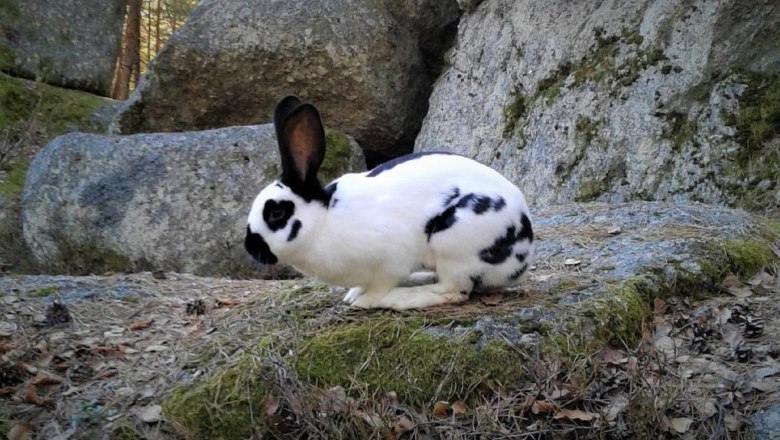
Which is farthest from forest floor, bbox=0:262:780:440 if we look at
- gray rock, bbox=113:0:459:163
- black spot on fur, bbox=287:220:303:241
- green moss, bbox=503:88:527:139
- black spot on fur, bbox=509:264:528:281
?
gray rock, bbox=113:0:459:163

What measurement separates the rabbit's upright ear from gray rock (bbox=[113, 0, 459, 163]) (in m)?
5.03

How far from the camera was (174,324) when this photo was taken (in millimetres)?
4320

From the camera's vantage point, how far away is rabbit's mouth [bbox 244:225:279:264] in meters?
3.66

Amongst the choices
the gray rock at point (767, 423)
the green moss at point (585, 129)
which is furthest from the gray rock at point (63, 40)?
the gray rock at point (767, 423)

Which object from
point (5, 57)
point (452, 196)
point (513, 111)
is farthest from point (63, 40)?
point (452, 196)

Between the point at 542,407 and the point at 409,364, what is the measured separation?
0.59 m

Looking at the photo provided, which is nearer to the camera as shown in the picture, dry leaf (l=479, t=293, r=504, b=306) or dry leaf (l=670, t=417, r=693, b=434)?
dry leaf (l=670, t=417, r=693, b=434)

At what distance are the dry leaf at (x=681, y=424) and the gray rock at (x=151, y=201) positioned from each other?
14.3 feet

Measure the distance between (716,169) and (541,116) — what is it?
1759 mm

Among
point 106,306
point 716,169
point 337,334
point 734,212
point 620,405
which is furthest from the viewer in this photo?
point 716,169

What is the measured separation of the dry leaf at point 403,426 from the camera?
3.33m

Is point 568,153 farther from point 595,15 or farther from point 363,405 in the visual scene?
point 363,405

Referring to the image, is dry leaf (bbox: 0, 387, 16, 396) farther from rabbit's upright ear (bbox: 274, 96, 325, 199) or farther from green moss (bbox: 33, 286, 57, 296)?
rabbit's upright ear (bbox: 274, 96, 325, 199)

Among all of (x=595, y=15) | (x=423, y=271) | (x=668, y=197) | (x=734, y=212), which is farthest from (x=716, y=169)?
(x=423, y=271)
